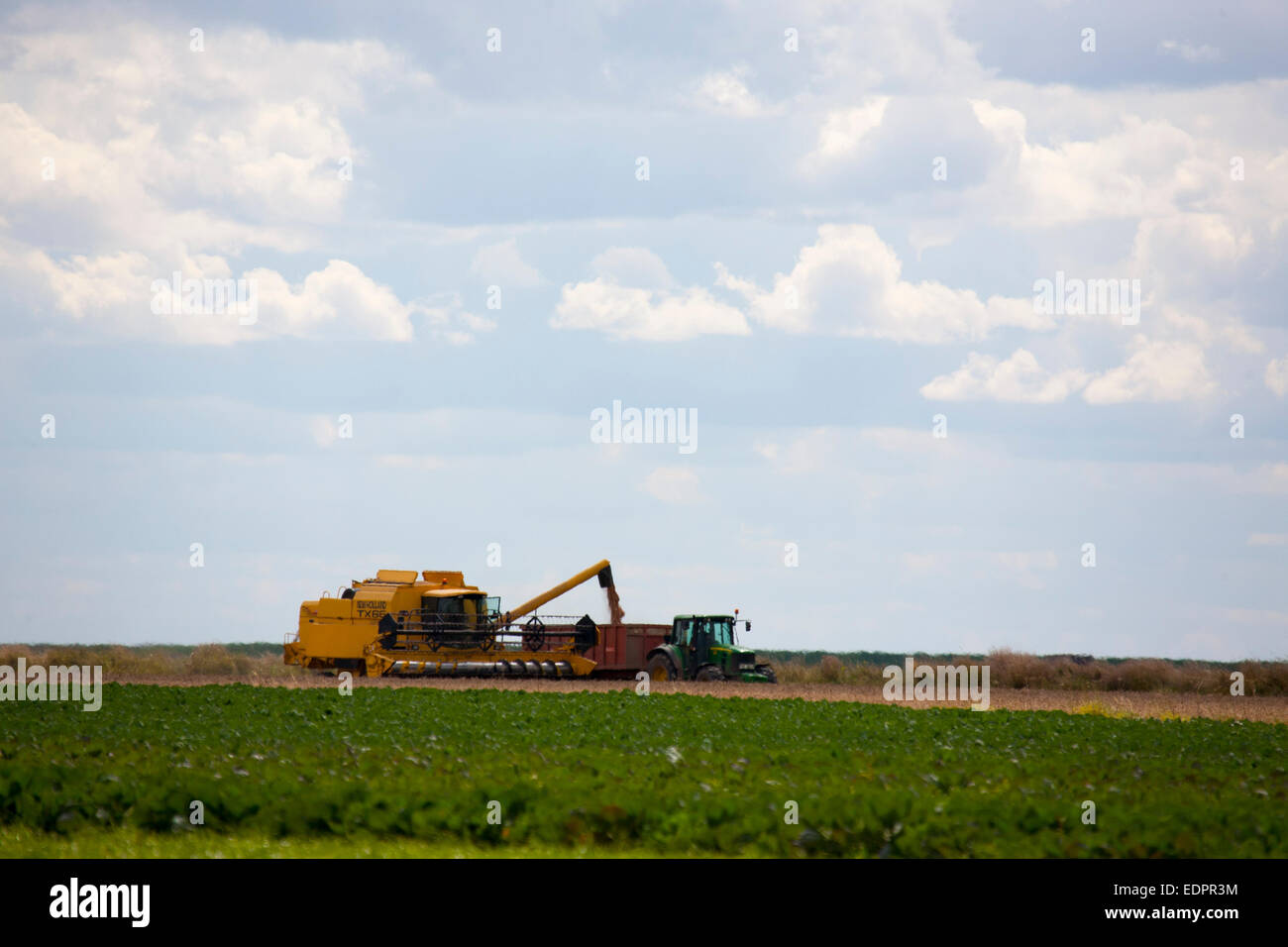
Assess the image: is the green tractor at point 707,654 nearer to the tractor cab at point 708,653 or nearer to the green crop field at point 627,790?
the tractor cab at point 708,653

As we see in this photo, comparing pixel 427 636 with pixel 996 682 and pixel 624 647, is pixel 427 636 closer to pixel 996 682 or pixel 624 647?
pixel 624 647

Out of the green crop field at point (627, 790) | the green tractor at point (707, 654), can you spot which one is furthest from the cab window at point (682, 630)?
the green crop field at point (627, 790)

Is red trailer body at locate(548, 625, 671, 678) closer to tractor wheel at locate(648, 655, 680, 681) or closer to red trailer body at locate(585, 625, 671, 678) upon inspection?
red trailer body at locate(585, 625, 671, 678)

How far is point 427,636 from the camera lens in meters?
47.0

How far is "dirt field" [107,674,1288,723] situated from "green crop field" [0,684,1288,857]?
1315cm

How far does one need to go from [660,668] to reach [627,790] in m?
29.6

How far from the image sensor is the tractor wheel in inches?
1778

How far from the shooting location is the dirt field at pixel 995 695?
3709 cm

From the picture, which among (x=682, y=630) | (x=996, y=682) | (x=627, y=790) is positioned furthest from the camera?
(x=996, y=682)

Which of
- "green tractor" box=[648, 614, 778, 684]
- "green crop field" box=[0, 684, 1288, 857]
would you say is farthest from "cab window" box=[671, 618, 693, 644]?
"green crop field" box=[0, 684, 1288, 857]

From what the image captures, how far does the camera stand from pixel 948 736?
24.0 meters

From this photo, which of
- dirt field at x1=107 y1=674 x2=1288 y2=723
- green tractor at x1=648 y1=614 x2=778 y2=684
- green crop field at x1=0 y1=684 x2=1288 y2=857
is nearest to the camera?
green crop field at x1=0 y1=684 x2=1288 y2=857

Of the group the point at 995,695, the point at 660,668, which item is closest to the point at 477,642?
the point at 660,668
